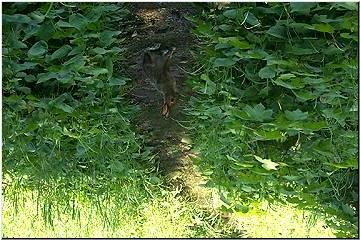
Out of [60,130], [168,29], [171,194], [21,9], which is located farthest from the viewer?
[171,194]

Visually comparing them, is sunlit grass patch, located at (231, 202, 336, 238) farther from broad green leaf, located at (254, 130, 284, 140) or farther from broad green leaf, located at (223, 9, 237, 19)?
broad green leaf, located at (223, 9, 237, 19)

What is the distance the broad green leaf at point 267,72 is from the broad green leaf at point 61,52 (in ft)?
1.43

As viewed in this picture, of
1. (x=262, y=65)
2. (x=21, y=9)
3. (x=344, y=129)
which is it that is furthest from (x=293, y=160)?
(x=21, y=9)

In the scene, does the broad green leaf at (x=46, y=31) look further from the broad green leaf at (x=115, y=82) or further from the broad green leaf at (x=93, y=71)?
the broad green leaf at (x=115, y=82)

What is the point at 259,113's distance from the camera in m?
1.25

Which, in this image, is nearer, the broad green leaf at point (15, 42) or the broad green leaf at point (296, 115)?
the broad green leaf at point (15, 42)

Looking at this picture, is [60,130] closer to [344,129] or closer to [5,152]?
[5,152]

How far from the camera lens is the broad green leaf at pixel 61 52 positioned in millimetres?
1181

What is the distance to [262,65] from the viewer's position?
4.16 feet

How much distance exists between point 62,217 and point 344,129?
103 cm

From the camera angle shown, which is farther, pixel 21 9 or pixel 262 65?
pixel 262 65

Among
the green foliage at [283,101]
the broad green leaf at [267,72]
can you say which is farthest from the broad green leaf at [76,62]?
the broad green leaf at [267,72]

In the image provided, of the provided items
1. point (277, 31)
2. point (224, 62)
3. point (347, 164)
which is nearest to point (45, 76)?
point (224, 62)

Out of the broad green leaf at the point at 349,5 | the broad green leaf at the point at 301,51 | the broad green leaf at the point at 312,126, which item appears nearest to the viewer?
the broad green leaf at the point at 349,5
